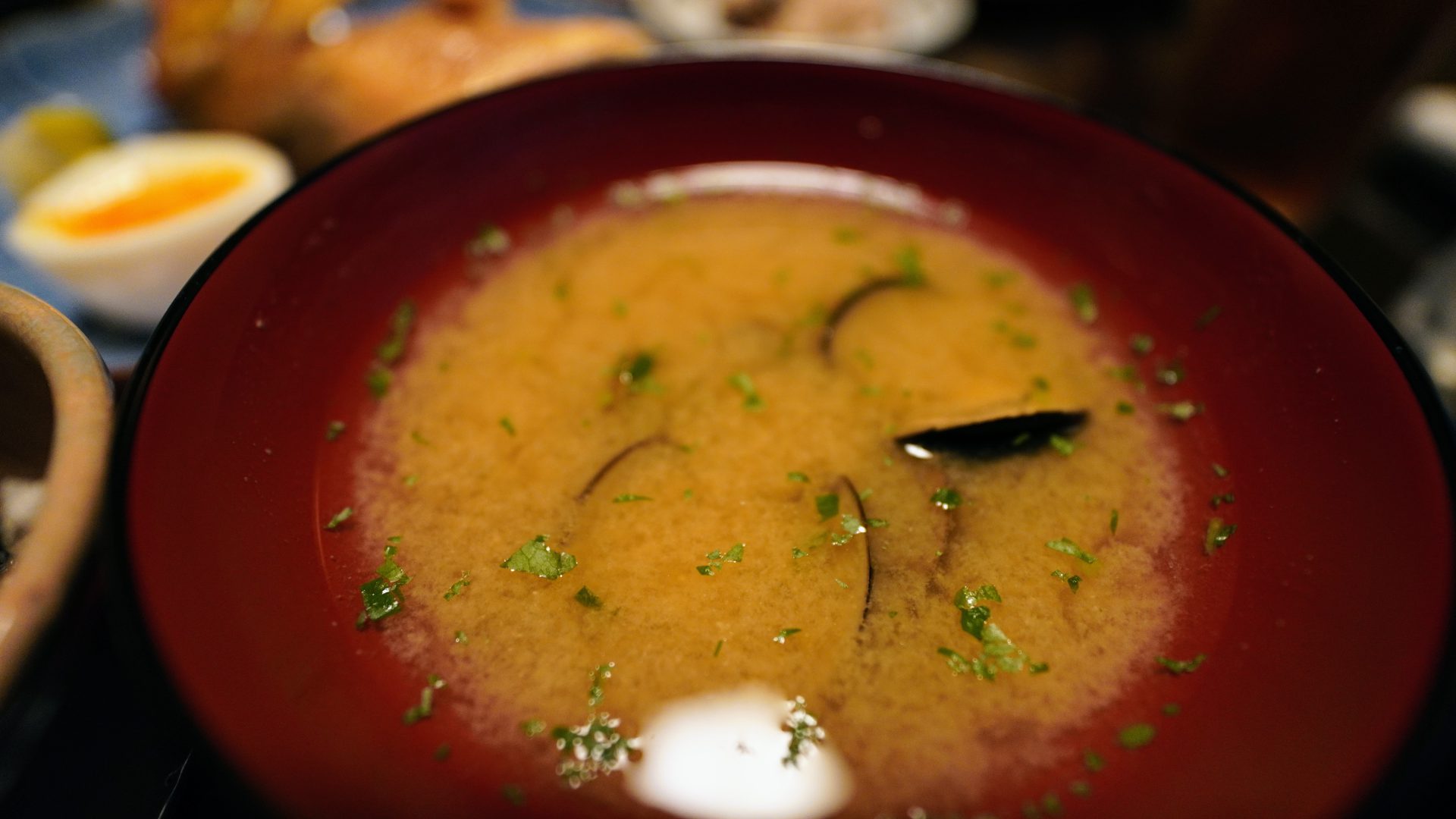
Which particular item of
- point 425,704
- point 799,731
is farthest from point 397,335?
point 799,731

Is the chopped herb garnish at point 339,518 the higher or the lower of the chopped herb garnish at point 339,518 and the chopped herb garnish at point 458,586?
the lower

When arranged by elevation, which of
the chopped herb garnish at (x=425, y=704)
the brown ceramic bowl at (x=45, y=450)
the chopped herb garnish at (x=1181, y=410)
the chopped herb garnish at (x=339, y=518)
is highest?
the chopped herb garnish at (x=1181, y=410)

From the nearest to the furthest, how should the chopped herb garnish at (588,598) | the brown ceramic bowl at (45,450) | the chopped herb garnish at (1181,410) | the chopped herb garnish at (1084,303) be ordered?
the brown ceramic bowl at (45,450), the chopped herb garnish at (588,598), the chopped herb garnish at (1181,410), the chopped herb garnish at (1084,303)

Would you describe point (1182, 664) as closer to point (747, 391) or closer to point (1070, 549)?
point (1070, 549)

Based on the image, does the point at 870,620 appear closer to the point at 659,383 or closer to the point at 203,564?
the point at 659,383

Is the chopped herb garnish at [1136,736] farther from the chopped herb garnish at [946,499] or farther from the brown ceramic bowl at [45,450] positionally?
the brown ceramic bowl at [45,450]

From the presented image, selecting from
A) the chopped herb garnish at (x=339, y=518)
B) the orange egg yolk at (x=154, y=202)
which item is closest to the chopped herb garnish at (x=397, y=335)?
the chopped herb garnish at (x=339, y=518)

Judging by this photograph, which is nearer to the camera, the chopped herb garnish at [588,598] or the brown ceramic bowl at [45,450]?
the brown ceramic bowl at [45,450]

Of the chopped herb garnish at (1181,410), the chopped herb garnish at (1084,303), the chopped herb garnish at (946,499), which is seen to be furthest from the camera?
the chopped herb garnish at (1084,303)
